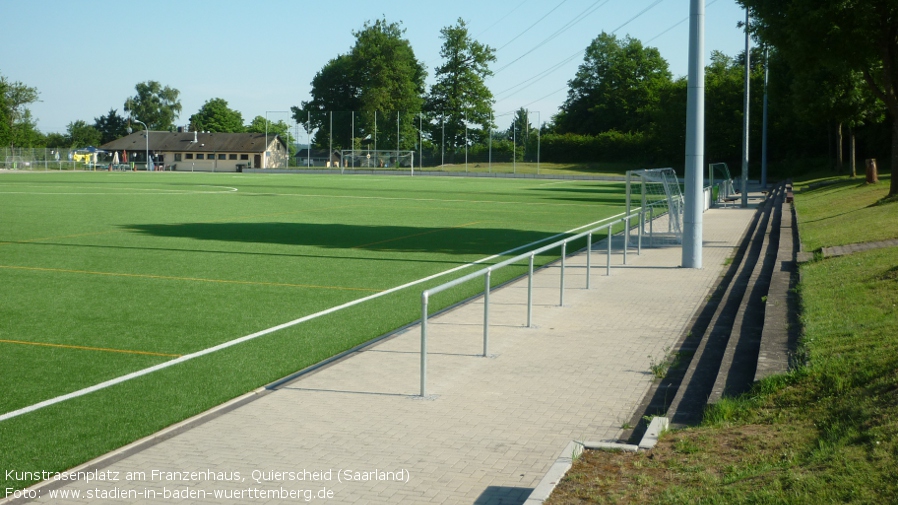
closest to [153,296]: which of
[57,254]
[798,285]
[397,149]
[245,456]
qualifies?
[57,254]

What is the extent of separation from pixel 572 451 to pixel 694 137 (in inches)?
495

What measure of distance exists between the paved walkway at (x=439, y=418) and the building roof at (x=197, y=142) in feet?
364

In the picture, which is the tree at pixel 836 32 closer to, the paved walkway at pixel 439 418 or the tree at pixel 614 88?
the paved walkway at pixel 439 418

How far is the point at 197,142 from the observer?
120688mm

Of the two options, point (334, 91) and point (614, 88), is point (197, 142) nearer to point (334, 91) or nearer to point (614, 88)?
point (334, 91)

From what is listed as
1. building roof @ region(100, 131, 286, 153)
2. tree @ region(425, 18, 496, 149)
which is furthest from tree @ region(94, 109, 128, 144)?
tree @ region(425, 18, 496, 149)

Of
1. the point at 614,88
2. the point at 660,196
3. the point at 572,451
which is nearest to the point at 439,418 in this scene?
the point at 572,451

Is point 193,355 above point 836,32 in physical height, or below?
below

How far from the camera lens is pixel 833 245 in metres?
16.5

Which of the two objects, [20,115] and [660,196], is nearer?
[660,196]

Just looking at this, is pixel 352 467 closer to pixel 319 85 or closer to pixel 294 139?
pixel 294 139

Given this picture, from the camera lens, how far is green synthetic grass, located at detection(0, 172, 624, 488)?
7379 mm

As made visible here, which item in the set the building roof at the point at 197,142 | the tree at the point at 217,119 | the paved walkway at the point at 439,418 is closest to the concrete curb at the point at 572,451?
the paved walkway at the point at 439,418

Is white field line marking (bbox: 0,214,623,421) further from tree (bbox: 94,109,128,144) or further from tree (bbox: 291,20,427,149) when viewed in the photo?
tree (bbox: 94,109,128,144)
